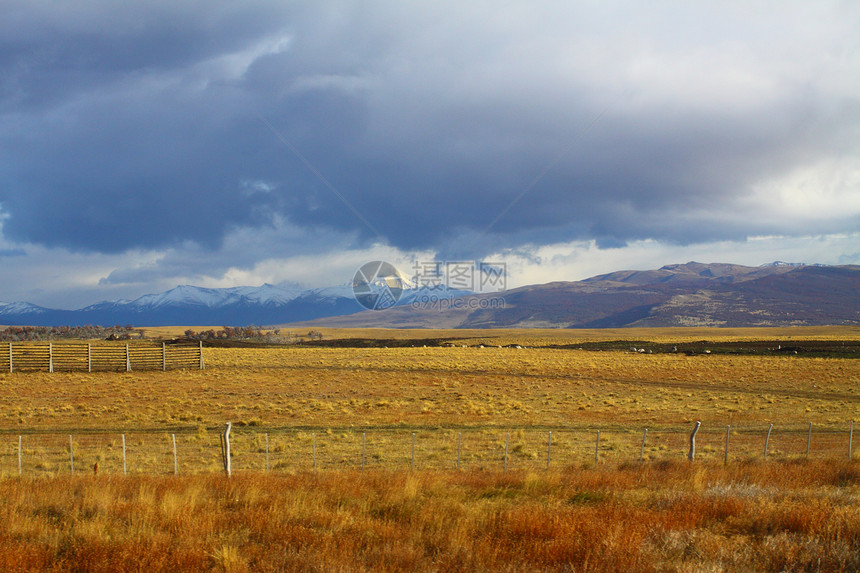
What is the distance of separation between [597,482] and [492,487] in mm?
2372

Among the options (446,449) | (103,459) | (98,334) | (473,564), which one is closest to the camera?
(473,564)

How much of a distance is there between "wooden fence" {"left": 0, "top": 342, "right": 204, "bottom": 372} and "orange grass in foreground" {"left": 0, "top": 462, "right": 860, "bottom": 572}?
126 ft

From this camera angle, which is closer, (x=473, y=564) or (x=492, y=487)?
(x=473, y=564)

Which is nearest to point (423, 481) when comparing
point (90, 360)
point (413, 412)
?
point (413, 412)

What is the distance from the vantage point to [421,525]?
8180 millimetres

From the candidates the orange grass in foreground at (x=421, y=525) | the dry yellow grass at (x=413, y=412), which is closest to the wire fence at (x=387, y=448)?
the dry yellow grass at (x=413, y=412)

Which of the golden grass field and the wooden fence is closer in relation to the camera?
the golden grass field

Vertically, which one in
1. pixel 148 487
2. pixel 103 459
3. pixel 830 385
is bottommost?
pixel 830 385

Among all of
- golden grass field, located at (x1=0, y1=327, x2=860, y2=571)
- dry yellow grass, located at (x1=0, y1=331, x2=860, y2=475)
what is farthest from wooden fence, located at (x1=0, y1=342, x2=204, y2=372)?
golden grass field, located at (x1=0, y1=327, x2=860, y2=571)

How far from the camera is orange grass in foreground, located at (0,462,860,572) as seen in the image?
668 centimetres

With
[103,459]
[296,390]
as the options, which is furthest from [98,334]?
[103,459]

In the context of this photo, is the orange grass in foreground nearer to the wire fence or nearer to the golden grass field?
the golden grass field

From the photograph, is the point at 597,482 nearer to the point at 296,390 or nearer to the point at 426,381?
the point at 296,390

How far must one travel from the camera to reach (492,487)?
37.1 ft
